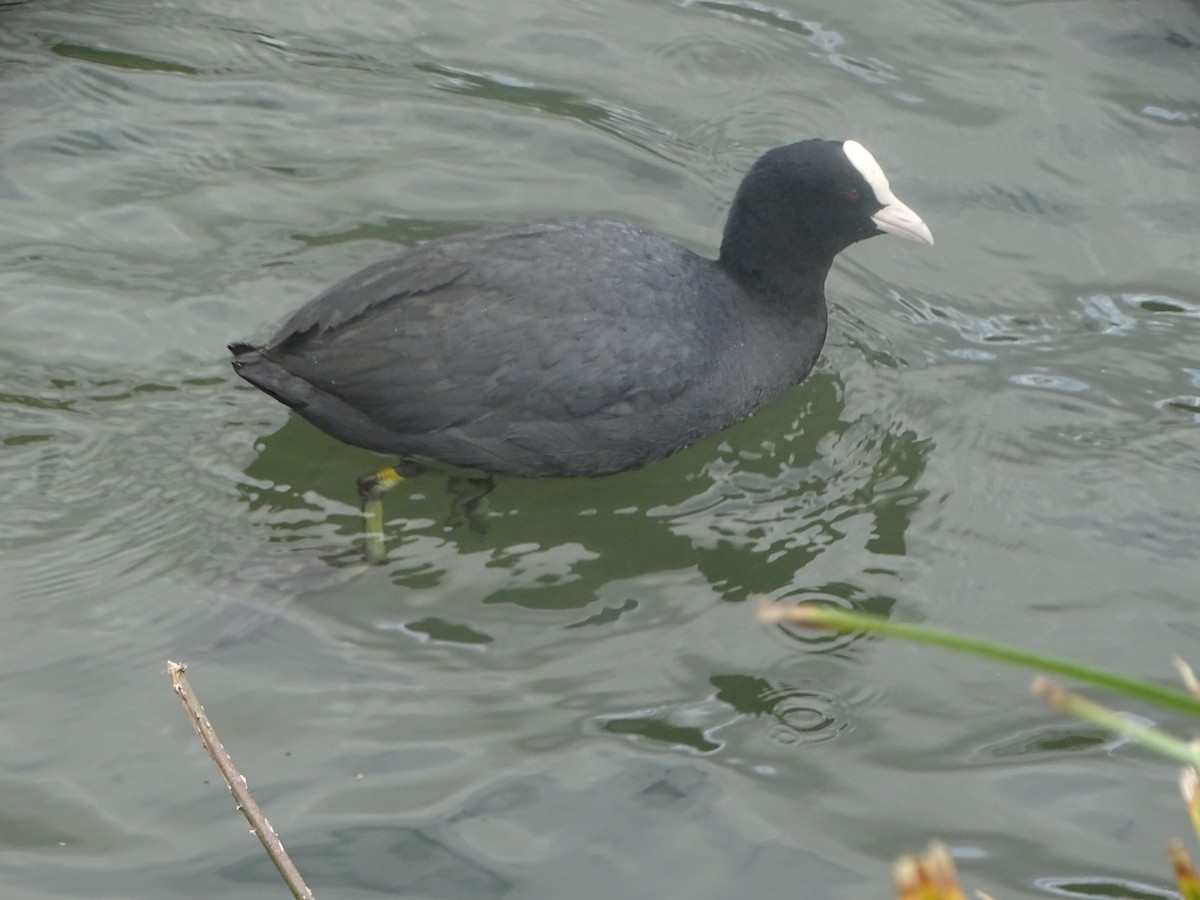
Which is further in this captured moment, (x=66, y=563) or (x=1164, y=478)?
(x=1164, y=478)

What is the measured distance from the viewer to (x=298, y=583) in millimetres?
4188

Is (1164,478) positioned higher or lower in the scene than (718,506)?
higher

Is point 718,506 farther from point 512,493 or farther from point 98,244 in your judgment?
point 98,244

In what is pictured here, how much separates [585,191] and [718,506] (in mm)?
1680

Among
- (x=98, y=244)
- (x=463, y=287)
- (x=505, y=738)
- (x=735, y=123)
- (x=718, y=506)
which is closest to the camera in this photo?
(x=505, y=738)

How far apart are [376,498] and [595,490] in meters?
0.69

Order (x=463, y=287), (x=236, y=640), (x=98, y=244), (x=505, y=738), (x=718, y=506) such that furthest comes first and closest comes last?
1. (x=98, y=244)
2. (x=718, y=506)
3. (x=463, y=287)
4. (x=236, y=640)
5. (x=505, y=738)

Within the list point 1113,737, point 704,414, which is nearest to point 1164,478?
point 1113,737

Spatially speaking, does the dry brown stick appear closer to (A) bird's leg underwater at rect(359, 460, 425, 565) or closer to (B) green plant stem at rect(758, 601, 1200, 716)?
(B) green plant stem at rect(758, 601, 1200, 716)

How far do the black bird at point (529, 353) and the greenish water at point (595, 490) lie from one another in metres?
0.31

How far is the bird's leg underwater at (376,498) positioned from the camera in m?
4.35

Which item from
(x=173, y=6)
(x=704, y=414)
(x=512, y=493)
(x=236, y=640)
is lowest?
(x=236, y=640)

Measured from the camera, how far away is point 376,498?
450cm

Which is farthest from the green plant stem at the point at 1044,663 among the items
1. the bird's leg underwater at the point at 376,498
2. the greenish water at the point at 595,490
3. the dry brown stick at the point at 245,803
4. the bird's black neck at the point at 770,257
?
the bird's black neck at the point at 770,257
